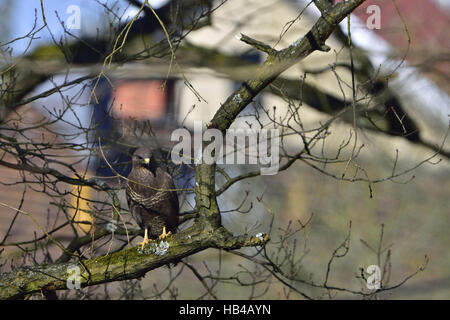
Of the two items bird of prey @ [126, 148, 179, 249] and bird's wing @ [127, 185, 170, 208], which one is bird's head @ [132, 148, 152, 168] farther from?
bird's wing @ [127, 185, 170, 208]

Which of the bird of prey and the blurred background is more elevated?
the blurred background

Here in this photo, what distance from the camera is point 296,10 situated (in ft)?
38.1

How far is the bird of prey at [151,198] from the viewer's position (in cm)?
508

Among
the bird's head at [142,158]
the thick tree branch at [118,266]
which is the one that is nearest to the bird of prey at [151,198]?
the bird's head at [142,158]

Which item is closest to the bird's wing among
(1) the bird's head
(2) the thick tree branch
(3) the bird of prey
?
(3) the bird of prey

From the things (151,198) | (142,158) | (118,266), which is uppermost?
(142,158)

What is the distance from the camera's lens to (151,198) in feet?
17.3

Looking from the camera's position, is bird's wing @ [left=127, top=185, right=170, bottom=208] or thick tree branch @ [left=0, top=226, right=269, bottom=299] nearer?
thick tree branch @ [left=0, top=226, right=269, bottom=299]

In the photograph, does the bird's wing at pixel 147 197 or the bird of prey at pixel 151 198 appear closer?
the bird of prey at pixel 151 198

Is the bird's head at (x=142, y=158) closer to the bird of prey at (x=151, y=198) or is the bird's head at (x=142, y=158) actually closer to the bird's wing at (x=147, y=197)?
the bird of prey at (x=151, y=198)

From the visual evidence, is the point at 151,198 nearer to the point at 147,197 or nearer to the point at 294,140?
the point at 147,197

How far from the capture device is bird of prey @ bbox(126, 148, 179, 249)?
5.08m

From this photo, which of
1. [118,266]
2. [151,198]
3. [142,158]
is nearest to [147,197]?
[151,198]
